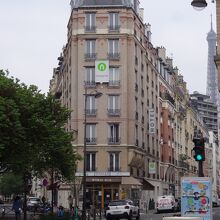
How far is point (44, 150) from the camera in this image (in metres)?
40.6

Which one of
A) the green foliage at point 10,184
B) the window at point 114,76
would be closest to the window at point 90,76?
the window at point 114,76

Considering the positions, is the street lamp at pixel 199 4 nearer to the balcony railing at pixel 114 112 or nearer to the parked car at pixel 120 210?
the parked car at pixel 120 210

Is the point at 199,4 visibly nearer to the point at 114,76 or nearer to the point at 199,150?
the point at 199,150

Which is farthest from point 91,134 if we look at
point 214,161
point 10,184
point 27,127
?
point 214,161

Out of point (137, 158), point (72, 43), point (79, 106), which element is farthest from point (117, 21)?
point (137, 158)

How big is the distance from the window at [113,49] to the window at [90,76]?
257cm

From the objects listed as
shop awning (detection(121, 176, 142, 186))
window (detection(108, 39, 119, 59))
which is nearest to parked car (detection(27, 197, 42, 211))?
shop awning (detection(121, 176, 142, 186))

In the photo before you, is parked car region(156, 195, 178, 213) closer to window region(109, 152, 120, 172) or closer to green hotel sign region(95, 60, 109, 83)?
window region(109, 152, 120, 172)

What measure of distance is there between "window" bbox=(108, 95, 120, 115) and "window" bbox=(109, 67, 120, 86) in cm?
144

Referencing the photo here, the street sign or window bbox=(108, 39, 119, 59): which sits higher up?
window bbox=(108, 39, 119, 59)

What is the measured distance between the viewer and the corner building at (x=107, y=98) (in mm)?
66375

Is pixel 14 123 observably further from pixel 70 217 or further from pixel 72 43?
pixel 72 43

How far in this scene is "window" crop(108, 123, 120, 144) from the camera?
66625 mm

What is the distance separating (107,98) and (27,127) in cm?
3071
